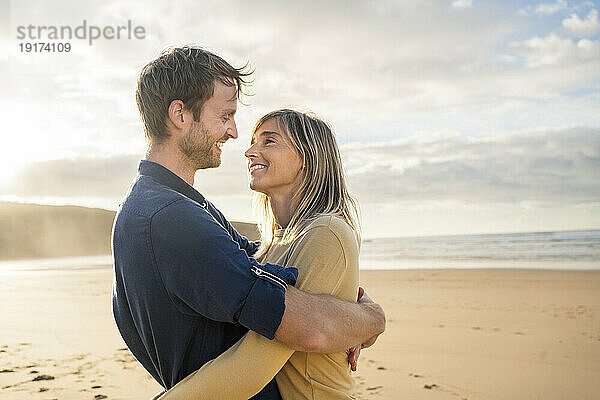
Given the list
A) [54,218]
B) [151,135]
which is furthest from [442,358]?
[54,218]

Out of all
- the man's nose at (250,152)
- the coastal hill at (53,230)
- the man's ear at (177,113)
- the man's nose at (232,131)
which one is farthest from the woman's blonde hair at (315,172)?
the coastal hill at (53,230)

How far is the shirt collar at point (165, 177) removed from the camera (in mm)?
2168

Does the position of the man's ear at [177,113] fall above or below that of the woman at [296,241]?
above

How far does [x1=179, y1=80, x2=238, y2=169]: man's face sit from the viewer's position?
229 centimetres

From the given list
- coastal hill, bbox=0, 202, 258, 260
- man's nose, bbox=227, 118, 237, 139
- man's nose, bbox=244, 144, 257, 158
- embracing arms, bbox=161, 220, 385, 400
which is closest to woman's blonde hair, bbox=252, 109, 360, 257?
man's nose, bbox=244, 144, 257, 158

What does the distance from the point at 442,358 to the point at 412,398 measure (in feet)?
4.45

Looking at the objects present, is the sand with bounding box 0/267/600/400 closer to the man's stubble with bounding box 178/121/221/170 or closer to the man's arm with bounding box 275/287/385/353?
the man's arm with bounding box 275/287/385/353

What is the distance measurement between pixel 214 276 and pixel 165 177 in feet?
1.86

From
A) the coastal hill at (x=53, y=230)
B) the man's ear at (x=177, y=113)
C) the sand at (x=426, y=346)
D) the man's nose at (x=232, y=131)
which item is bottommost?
the sand at (x=426, y=346)

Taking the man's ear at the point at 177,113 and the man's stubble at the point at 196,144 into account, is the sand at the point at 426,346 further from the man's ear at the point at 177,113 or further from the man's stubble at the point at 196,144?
the man's ear at the point at 177,113

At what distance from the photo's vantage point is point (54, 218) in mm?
35000

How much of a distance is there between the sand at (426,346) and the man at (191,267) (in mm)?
3496

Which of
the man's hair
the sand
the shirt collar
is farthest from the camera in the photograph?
the sand

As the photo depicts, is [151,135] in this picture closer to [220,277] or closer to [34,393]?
[220,277]
